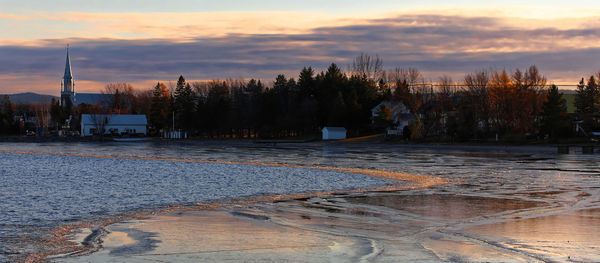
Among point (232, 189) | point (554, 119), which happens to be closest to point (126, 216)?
point (232, 189)

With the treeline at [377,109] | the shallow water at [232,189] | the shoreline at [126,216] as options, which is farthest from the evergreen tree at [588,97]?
the shoreline at [126,216]

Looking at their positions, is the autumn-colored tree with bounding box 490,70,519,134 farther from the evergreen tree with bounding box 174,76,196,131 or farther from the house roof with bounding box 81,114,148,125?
the house roof with bounding box 81,114,148,125

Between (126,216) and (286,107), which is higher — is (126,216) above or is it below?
below

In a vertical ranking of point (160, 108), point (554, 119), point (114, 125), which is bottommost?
point (554, 119)

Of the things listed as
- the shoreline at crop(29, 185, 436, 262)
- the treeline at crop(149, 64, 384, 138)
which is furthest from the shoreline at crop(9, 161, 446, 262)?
the treeline at crop(149, 64, 384, 138)

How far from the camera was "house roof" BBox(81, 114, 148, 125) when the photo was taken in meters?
144

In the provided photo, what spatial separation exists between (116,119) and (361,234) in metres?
140

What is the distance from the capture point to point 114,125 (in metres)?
145

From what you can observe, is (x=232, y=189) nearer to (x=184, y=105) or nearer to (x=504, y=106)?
(x=504, y=106)

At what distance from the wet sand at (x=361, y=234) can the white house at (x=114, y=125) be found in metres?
131

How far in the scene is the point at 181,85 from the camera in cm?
14262

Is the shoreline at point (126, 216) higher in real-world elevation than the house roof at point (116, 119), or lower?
lower

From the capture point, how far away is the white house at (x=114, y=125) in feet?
472

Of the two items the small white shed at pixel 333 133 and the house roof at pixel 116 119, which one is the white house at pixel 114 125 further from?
the small white shed at pixel 333 133
